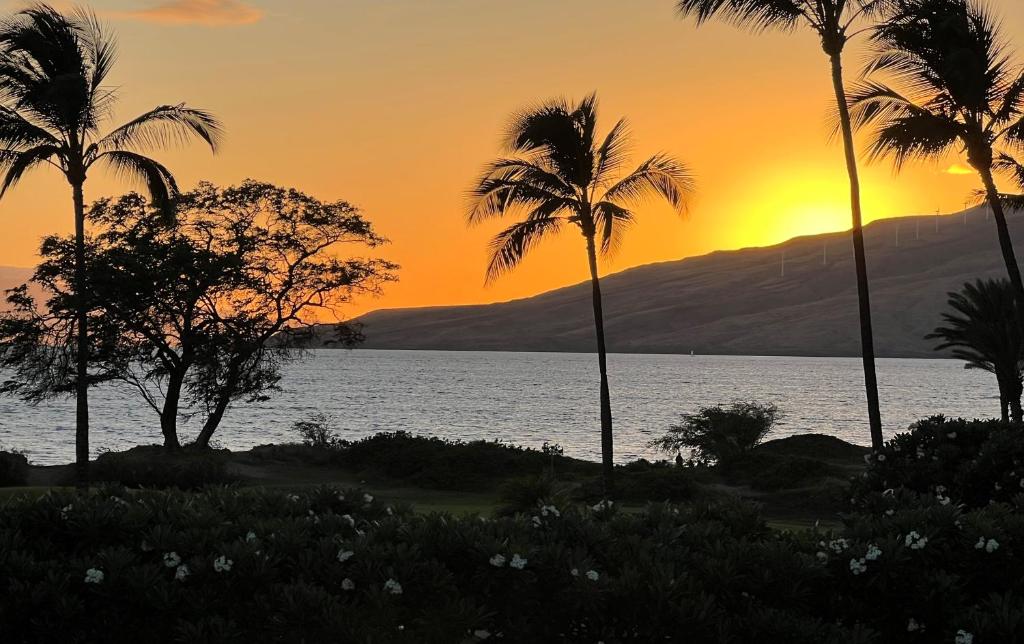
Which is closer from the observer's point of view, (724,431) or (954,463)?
(954,463)

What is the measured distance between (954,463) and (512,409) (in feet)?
325

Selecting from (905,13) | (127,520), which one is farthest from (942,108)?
(127,520)

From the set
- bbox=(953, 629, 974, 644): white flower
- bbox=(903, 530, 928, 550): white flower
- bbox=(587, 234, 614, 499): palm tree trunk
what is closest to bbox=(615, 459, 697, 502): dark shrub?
bbox=(587, 234, 614, 499): palm tree trunk

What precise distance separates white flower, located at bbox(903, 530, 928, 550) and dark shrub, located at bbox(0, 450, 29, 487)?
30.5 metres

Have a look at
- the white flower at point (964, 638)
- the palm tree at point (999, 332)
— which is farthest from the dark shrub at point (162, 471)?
the palm tree at point (999, 332)

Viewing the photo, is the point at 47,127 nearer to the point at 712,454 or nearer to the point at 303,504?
the point at 303,504

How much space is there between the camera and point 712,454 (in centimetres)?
4584

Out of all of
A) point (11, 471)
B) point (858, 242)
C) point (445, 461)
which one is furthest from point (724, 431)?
point (11, 471)

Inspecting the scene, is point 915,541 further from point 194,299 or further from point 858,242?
point 194,299

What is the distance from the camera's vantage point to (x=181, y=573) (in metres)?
6.80

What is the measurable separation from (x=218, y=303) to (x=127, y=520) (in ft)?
116

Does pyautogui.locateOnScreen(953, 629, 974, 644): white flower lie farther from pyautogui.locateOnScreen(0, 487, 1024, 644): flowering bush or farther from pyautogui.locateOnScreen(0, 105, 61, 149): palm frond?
pyautogui.locateOnScreen(0, 105, 61, 149): palm frond

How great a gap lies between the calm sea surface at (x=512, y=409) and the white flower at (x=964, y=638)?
44.2 m

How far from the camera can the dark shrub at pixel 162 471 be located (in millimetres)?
31266
